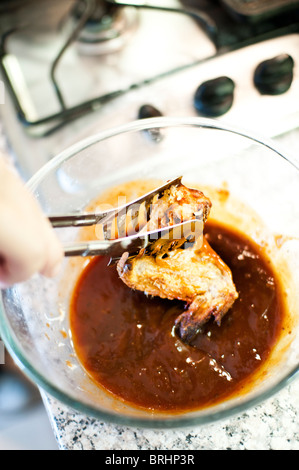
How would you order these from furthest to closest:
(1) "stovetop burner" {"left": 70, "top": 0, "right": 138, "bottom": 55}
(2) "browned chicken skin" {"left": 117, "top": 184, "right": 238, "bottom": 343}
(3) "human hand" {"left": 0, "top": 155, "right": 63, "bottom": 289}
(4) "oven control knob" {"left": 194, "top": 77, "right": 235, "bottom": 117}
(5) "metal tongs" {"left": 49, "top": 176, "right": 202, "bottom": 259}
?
(1) "stovetop burner" {"left": 70, "top": 0, "right": 138, "bottom": 55}, (4) "oven control knob" {"left": 194, "top": 77, "right": 235, "bottom": 117}, (2) "browned chicken skin" {"left": 117, "top": 184, "right": 238, "bottom": 343}, (5) "metal tongs" {"left": 49, "top": 176, "right": 202, "bottom": 259}, (3) "human hand" {"left": 0, "top": 155, "right": 63, "bottom": 289}

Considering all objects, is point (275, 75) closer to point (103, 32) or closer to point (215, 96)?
point (215, 96)

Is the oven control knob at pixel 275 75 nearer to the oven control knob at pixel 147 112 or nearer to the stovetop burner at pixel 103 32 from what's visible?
the oven control knob at pixel 147 112

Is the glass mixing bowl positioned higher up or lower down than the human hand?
lower down

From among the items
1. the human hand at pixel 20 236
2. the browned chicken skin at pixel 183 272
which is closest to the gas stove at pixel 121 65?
the browned chicken skin at pixel 183 272

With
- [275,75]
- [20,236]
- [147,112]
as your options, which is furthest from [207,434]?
[275,75]

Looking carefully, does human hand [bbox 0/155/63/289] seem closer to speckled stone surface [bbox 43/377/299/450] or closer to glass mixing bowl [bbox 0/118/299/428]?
glass mixing bowl [bbox 0/118/299/428]

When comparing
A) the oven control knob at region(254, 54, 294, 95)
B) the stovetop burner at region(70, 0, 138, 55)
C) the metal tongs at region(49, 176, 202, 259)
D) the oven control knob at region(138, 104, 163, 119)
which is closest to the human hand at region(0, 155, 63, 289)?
the metal tongs at region(49, 176, 202, 259)

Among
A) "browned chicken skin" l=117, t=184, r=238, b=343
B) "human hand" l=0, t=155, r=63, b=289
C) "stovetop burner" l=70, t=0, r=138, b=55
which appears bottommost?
"browned chicken skin" l=117, t=184, r=238, b=343

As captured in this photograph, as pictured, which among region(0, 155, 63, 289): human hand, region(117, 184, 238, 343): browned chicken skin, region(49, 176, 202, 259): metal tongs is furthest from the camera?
region(117, 184, 238, 343): browned chicken skin
